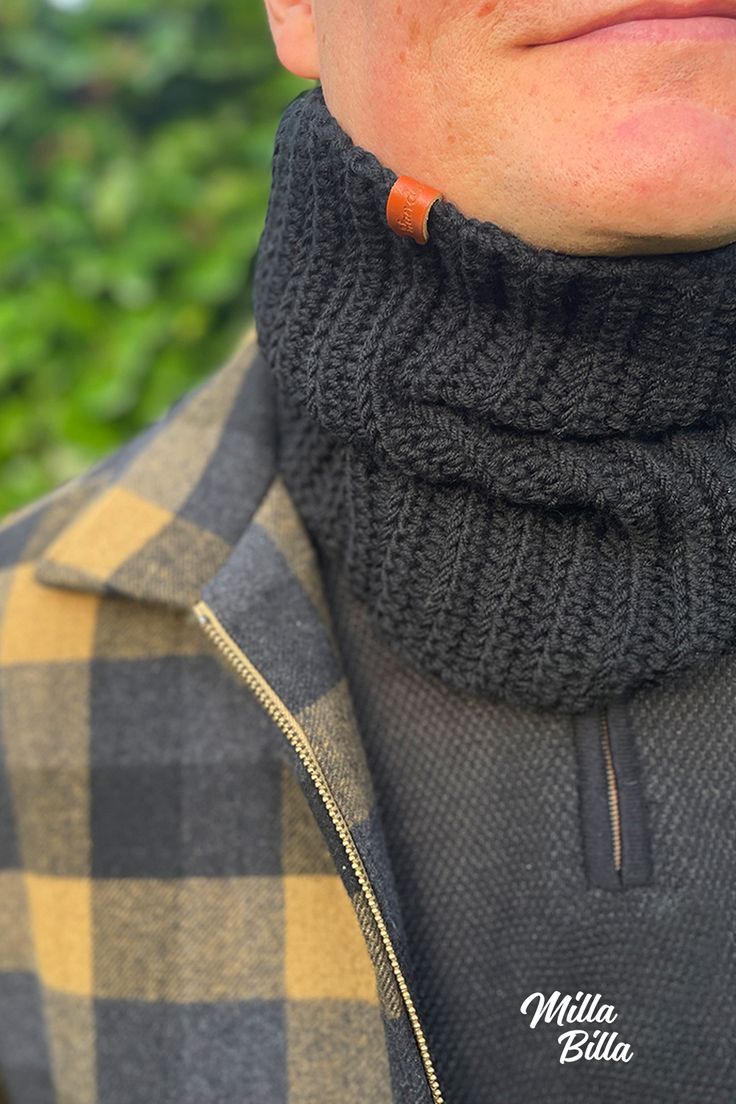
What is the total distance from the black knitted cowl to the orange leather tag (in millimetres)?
13

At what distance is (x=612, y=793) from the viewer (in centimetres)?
99

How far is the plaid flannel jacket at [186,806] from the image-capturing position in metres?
1.08

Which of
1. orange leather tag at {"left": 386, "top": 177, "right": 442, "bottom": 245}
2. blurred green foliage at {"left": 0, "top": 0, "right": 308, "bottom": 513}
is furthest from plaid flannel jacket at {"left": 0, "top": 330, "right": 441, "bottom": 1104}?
blurred green foliage at {"left": 0, "top": 0, "right": 308, "bottom": 513}

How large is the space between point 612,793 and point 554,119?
0.59 m

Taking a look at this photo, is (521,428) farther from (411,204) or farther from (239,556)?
(239,556)

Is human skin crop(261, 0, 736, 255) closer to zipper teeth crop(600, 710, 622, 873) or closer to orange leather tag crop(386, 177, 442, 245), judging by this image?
orange leather tag crop(386, 177, 442, 245)

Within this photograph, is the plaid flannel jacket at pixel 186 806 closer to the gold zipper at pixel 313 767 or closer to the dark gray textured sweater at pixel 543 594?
the gold zipper at pixel 313 767

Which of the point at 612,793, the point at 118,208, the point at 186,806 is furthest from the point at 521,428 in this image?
the point at 118,208

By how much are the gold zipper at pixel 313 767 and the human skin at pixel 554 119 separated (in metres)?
0.46

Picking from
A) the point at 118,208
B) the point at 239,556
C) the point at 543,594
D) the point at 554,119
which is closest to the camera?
the point at 554,119

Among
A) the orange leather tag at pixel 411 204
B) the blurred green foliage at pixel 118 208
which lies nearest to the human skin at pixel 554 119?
the orange leather tag at pixel 411 204

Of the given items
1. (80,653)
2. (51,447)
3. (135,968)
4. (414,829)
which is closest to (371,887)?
(414,829)

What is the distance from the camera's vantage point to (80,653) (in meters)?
1.23

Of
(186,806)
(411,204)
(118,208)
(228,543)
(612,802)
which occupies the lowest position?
(186,806)
